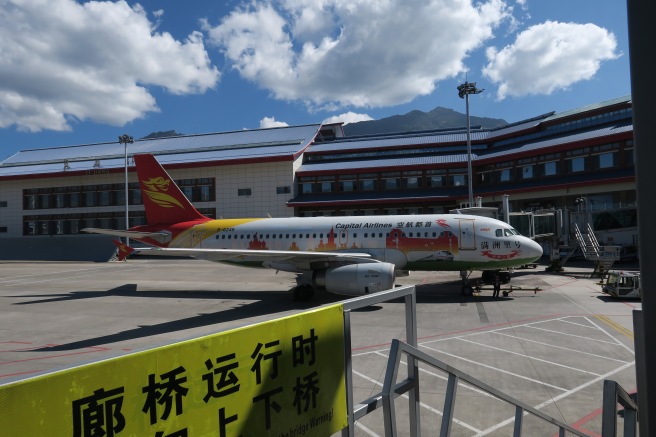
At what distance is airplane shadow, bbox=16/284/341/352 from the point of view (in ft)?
48.7

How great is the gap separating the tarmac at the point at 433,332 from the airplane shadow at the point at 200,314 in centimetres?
7

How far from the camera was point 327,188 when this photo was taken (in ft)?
190

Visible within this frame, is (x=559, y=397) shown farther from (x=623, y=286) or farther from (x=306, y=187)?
(x=306, y=187)

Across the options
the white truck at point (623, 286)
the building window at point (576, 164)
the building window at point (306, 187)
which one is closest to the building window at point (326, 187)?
the building window at point (306, 187)

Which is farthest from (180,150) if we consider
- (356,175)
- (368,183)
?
(368,183)

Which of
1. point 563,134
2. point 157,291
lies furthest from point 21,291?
point 563,134

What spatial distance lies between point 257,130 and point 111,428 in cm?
7252

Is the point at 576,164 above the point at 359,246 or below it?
above

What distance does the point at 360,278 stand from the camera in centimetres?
1903

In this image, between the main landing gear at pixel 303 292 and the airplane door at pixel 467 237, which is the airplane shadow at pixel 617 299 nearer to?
the airplane door at pixel 467 237

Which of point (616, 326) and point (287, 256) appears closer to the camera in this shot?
point (616, 326)

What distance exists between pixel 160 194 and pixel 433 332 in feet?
64.2

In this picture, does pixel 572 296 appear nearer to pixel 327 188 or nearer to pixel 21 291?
pixel 21 291

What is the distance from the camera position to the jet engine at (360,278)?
1886 centimetres
